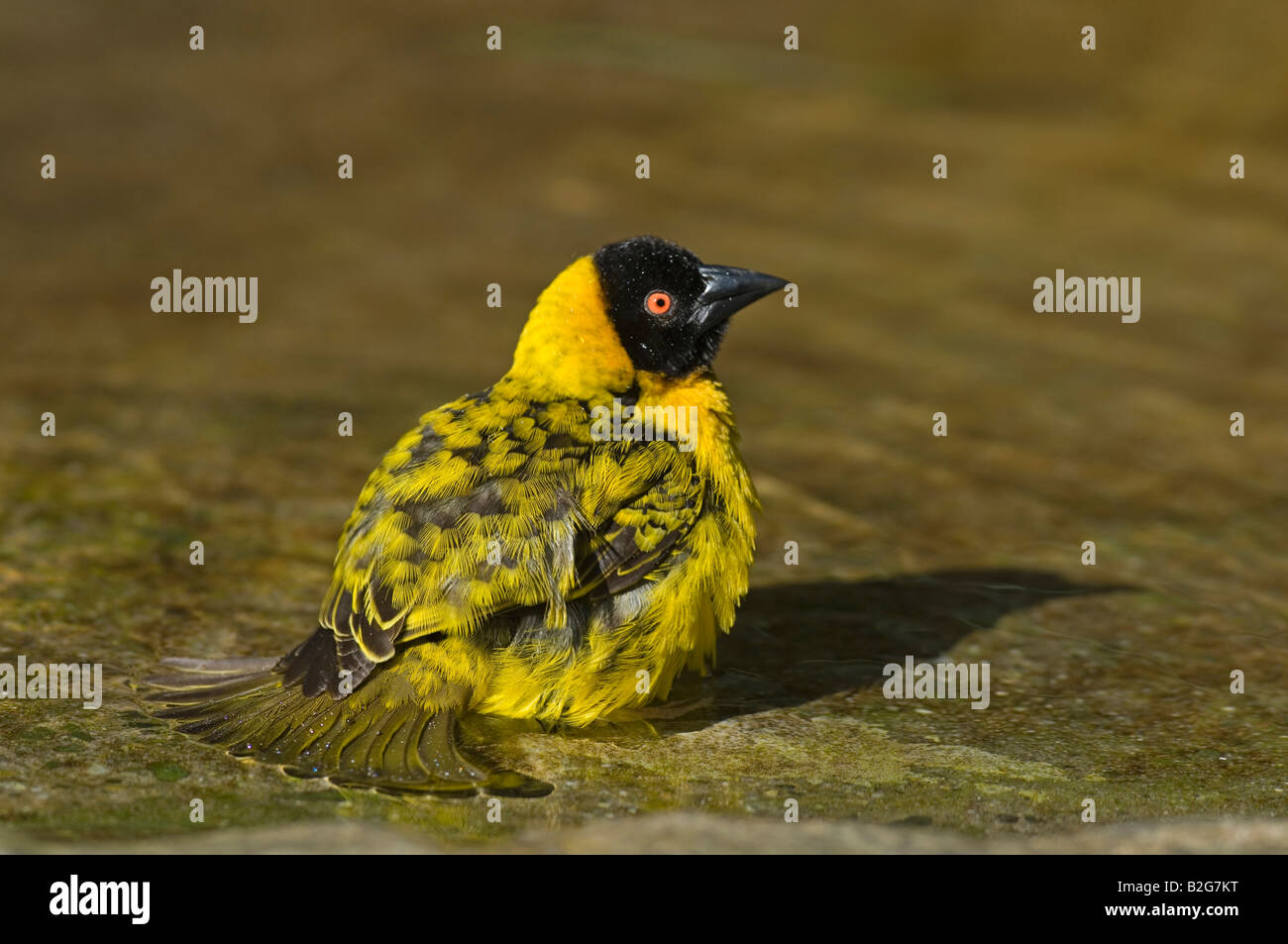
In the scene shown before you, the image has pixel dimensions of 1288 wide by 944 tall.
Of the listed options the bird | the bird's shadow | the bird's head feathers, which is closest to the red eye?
the bird's head feathers

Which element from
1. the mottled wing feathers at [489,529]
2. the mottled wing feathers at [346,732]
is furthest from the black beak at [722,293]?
the mottled wing feathers at [346,732]

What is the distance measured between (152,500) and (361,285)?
2.69 metres

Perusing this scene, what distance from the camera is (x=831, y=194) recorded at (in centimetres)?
943

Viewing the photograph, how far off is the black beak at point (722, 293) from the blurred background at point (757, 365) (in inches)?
40.1

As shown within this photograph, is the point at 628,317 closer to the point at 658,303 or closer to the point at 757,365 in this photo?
the point at 658,303

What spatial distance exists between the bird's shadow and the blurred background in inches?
0.7

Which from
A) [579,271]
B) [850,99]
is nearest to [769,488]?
[579,271]

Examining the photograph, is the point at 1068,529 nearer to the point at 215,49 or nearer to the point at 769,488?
the point at 769,488

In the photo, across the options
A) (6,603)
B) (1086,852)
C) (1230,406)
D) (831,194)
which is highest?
(831,194)

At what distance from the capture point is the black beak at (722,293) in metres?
4.58

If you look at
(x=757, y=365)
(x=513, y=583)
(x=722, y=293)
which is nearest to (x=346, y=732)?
(x=513, y=583)

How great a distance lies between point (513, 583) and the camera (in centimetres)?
384

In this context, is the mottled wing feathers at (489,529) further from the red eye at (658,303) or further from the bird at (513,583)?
the red eye at (658,303)

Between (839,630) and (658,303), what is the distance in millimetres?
1203
